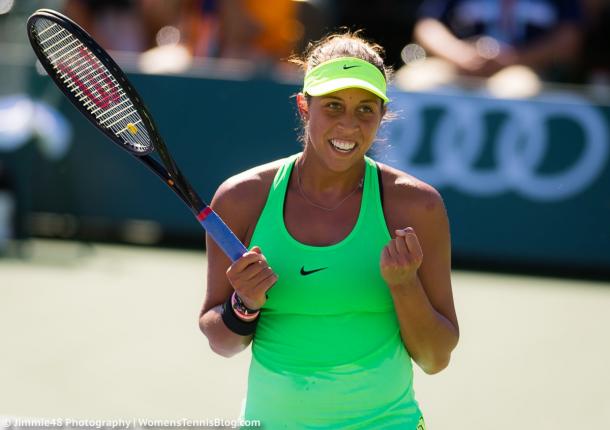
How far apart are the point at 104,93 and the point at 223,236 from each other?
63 centimetres

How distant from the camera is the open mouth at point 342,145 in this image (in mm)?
2836

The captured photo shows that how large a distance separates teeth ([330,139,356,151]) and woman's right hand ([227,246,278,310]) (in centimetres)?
35

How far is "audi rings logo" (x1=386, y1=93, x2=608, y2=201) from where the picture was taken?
841 centimetres

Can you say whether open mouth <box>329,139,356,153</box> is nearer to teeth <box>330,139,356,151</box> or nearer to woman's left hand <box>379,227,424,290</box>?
teeth <box>330,139,356,151</box>

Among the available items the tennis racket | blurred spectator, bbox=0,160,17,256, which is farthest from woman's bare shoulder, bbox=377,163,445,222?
blurred spectator, bbox=0,160,17,256

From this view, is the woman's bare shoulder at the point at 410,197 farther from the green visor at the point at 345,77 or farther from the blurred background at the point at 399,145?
the blurred background at the point at 399,145

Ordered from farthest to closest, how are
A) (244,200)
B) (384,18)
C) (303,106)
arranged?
(384,18), (303,106), (244,200)

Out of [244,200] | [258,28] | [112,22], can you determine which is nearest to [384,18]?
[258,28]

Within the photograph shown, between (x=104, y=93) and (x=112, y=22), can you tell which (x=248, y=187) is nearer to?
(x=104, y=93)

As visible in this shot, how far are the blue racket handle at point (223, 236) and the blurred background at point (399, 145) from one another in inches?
183

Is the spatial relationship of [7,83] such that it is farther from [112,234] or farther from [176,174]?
[176,174]

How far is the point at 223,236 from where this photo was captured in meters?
2.84

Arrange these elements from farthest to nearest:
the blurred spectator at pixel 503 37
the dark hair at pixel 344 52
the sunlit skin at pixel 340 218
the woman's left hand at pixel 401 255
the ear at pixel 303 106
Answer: the blurred spectator at pixel 503 37, the ear at pixel 303 106, the dark hair at pixel 344 52, the sunlit skin at pixel 340 218, the woman's left hand at pixel 401 255

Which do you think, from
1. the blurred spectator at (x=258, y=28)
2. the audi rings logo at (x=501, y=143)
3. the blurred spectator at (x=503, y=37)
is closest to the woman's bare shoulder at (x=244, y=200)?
the audi rings logo at (x=501, y=143)
